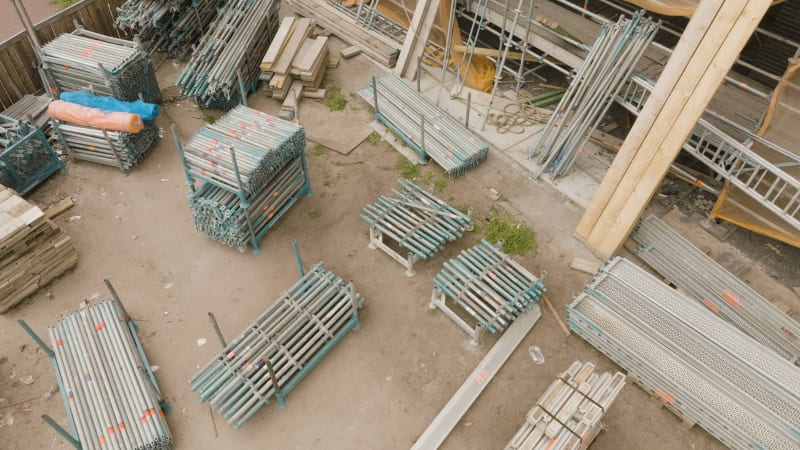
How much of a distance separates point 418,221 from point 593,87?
201 inches

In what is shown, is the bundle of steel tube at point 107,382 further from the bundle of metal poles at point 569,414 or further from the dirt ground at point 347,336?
the bundle of metal poles at point 569,414

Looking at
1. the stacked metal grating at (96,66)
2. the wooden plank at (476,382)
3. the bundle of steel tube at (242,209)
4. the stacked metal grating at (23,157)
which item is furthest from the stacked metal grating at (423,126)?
the stacked metal grating at (23,157)

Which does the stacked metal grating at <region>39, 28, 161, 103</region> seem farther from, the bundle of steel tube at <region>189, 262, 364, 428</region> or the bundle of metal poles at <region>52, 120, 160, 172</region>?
the bundle of steel tube at <region>189, 262, 364, 428</region>

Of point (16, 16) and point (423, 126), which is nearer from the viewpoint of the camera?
point (423, 126)

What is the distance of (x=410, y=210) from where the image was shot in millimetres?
12062

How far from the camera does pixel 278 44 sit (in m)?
15.8

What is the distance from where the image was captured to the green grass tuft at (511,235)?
40.1 ft

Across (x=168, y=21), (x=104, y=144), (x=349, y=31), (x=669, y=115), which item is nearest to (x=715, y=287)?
(x=669, y=115)

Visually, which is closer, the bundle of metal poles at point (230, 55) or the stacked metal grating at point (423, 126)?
the stacked metal grating at point (423, 126)

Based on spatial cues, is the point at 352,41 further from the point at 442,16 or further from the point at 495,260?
the point at 495,260

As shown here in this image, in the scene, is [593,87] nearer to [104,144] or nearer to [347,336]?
[347,336]

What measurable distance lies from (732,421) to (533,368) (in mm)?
3342

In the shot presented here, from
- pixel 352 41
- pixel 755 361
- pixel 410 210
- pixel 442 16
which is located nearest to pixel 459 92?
pixel 442 16

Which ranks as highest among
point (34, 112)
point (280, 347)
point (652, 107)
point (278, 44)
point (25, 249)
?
point (652, 107)
